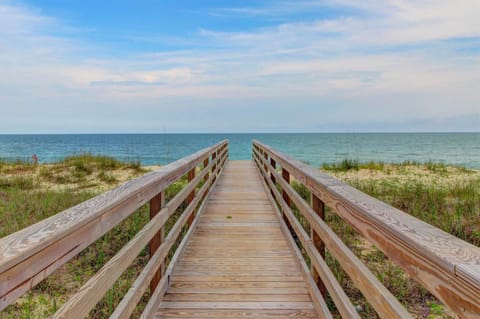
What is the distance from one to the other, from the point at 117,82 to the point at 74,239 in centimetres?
3299

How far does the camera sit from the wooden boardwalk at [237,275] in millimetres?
2344

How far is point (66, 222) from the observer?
1.13 meters

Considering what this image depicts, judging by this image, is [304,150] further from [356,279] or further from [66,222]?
[66,222]

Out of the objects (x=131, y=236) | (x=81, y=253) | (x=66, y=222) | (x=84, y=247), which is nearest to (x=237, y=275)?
(x=84, y=247)

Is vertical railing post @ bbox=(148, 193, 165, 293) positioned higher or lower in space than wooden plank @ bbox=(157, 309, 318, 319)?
higher

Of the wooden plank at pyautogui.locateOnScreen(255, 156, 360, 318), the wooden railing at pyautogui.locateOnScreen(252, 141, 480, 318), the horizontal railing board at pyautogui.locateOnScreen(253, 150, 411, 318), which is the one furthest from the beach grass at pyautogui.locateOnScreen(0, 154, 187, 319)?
the wooden railing at pyautogui.locateOnScreen(252, 141, 480, 318)

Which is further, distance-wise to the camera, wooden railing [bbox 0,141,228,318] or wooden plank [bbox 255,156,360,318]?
wooden plank [bbox 255,156,360,318]

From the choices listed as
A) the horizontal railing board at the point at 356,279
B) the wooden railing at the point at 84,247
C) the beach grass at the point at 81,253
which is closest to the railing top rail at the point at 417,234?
the horizontal railing board at the point at 356,279

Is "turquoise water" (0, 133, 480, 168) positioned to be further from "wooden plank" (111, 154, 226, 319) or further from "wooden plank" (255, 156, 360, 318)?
"wooden plank" (255, 156, 360, 318)

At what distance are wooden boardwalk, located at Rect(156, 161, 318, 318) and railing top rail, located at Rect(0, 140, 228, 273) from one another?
0.98 m

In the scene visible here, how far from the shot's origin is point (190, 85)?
29.7 meters

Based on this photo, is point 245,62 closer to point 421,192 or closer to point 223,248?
point 421,192

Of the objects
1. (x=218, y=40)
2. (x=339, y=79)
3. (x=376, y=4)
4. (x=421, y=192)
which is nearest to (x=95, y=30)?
(x=218, y=40)

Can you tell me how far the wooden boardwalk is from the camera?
2.34 meters
